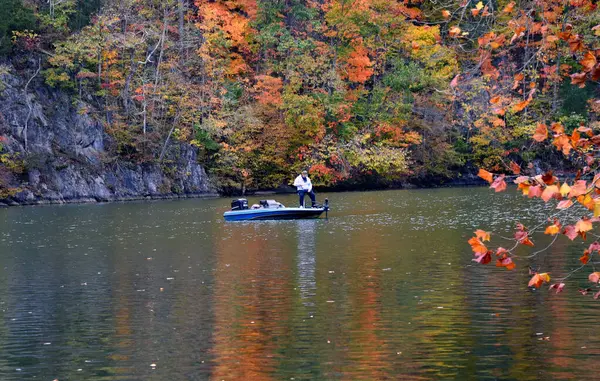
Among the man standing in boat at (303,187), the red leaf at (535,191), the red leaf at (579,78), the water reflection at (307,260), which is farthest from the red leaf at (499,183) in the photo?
the man standing in boat at (303,187)

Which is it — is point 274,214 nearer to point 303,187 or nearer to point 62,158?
point 303,187

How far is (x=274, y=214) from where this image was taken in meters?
38.7

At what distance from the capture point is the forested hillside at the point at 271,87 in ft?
191

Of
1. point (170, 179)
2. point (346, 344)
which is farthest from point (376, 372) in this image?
point (170, 179)

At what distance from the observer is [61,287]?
63.6 feet

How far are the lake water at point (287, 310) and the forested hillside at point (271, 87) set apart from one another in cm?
2912

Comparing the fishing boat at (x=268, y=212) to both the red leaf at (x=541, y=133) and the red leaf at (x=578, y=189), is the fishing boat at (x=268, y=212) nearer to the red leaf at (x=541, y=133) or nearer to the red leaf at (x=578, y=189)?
the red leaf at (x=541, y=133)

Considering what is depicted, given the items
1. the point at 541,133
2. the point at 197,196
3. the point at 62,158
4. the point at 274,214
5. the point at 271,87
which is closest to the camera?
the point at 541,133

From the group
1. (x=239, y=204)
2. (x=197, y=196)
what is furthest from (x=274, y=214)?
(x=197, y=196)

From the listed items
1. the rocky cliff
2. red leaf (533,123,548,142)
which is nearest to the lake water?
red leaf (533,123,548,142)

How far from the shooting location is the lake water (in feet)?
38.4

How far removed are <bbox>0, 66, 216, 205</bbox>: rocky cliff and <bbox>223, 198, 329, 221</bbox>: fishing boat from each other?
1865cm

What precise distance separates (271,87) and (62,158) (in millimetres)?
15913

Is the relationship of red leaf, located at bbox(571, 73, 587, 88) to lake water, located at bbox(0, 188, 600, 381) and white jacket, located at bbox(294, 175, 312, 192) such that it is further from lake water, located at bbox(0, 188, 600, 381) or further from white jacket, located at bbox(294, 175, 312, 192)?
white jacket, located at bbox(294, 175, 312, 192)
